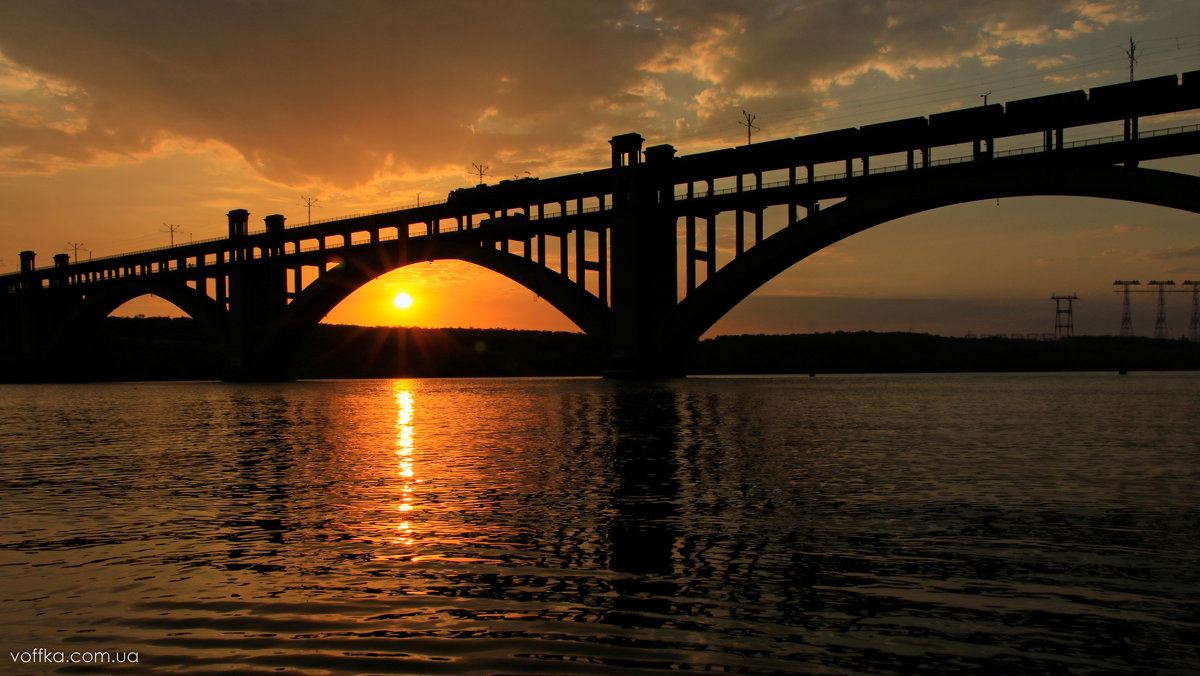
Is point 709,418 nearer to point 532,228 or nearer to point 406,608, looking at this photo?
point 406,608

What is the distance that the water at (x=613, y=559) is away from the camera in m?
5.88

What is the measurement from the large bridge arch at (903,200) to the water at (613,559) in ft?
107

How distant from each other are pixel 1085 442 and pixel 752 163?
43.1 metres

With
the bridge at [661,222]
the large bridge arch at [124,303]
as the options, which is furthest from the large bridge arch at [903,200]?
the large bridge arch at [124,303]

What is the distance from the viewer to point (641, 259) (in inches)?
2554

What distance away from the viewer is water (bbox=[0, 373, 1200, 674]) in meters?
5.88

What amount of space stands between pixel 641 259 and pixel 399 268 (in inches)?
1264

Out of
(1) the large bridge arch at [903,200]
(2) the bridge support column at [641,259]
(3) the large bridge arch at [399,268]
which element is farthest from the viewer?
(3) the large bridge arch at [399,268]

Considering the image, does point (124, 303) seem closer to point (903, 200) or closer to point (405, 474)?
point (903, 200)

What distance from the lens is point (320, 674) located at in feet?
17.9

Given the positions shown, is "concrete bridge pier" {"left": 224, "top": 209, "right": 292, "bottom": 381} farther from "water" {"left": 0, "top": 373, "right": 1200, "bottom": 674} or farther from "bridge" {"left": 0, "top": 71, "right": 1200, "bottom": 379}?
"water" {"left": 0, "top": 373, "right": 1200, "bottom": 674}

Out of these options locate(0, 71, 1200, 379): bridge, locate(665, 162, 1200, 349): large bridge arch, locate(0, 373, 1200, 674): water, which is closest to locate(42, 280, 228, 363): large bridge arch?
locate(0, 71, 1200, 379): bridge

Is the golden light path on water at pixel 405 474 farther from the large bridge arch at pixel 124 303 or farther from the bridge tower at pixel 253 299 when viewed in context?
the large bridge arch at pixel 124 303

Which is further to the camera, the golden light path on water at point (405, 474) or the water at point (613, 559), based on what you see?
the golden light path on water at point (405, 474)
